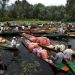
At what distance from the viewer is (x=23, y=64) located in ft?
58.1

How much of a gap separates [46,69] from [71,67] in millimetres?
2351

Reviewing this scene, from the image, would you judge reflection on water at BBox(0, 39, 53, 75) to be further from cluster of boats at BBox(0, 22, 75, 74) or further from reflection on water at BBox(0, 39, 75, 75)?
cluster of boats at BBox(0, 22, 75, 74)

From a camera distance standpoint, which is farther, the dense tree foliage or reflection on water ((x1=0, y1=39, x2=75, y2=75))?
the dense tree foliage

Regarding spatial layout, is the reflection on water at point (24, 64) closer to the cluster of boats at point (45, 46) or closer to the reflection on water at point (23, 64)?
the reflection on water at point (23, 64)

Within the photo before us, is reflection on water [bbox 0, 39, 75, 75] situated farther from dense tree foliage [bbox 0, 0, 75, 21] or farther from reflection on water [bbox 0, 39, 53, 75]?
dense tree foliage [bbox 0, 0, 75, 21]

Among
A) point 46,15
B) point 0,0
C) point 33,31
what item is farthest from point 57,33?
point 0,0

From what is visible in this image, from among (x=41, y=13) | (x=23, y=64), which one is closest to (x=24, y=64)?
(x=23, y=64)

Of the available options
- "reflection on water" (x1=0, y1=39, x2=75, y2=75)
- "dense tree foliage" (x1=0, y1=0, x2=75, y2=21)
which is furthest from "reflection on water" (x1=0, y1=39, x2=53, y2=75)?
"dense tree foliage" (x1=0, y1=0, x2=75, y2=21)

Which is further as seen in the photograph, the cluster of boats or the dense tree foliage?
the dense tree foliage

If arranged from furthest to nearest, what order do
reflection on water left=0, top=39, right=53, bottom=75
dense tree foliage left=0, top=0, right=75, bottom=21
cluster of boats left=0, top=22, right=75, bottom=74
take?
dense tree foliage left=0, top=0, right=75, bottom=21, reflection on water left=0, top=39, right=53, bottom=75, cluster of boats left=0, top=22, right=75, bottom=74

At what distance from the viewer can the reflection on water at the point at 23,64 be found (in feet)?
51.2

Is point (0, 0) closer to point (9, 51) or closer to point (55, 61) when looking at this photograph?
point (9, 51)

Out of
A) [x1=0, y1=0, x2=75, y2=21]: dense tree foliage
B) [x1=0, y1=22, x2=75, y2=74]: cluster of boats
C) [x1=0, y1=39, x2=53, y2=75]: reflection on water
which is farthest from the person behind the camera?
[x1=0, y1=0, x2=75, y2=21]: dense tree foliage

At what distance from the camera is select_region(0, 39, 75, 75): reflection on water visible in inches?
614
